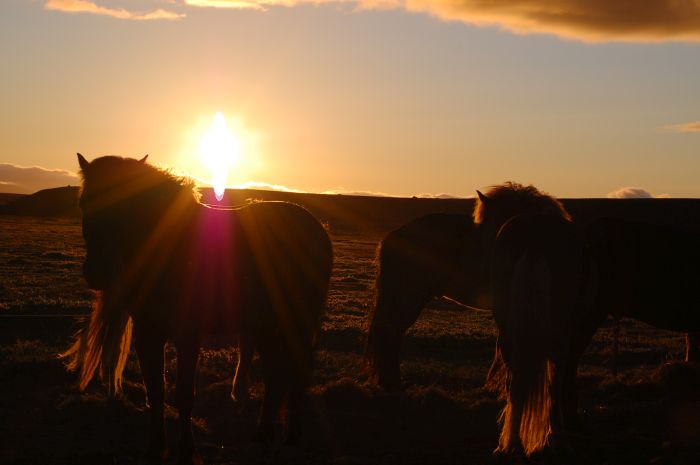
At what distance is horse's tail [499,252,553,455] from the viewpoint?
20.0 feet

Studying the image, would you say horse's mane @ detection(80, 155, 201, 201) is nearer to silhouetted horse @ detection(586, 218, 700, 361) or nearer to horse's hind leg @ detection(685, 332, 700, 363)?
silhouetted horse @ detection(586, 218, 700, 361)

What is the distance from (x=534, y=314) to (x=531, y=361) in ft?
1.21

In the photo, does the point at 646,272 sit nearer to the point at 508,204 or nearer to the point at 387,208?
the point at 508,204

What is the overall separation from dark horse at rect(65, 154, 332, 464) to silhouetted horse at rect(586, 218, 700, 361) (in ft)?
9.95

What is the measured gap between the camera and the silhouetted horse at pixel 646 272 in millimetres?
7902

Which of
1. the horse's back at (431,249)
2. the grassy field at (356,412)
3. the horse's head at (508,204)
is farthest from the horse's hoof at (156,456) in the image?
the horse's back at (431,249)

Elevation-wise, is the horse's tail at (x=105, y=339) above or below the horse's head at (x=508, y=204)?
below

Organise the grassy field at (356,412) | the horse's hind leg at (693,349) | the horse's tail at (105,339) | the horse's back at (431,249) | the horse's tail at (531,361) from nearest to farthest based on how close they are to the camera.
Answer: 1. the horse's tail at (531,361)
2. the grassy field at (356,412)
3. the horse's tail at (105,339)
4. the horse's back at (431,249)
5. the horse's hind leg at (693,349)

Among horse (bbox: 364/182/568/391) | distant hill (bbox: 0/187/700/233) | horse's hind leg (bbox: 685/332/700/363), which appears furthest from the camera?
distant hill (bbox: 0/187/700/233)

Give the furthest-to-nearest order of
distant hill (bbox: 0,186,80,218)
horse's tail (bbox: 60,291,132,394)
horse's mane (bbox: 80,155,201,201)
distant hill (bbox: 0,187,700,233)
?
distant hill (bbox: 0,186,80,218) < distant hill (bbox: 0,187,700,233) < horse's tail (bbox: 60,291,132,394) < horse's mane (bbox: 80,155,201,201)

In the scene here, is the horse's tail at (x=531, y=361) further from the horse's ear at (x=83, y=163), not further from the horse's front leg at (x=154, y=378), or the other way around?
the horse's ear at (x=83, y=163)

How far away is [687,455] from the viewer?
6.37 meters

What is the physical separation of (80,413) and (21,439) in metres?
0.78

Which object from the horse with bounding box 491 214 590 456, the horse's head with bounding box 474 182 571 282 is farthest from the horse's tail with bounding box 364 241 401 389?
the horse with bounding box 491 214 590 456
